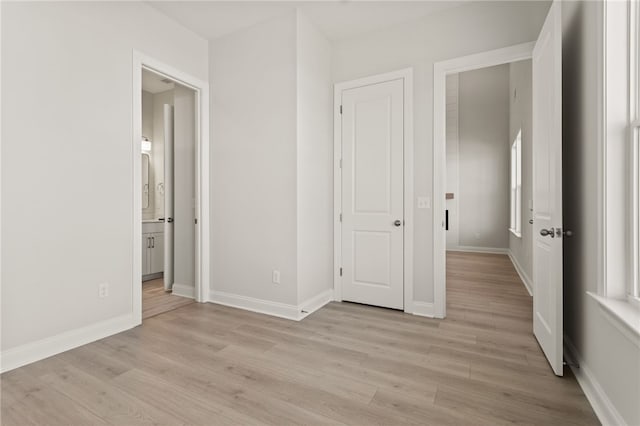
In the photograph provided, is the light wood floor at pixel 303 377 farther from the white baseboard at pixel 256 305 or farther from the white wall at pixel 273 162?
the white wall at pixel 273 162

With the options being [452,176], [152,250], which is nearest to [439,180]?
[152,250]

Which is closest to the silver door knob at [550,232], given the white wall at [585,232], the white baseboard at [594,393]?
the white wall at [585,232]

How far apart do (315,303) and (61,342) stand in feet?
6.75

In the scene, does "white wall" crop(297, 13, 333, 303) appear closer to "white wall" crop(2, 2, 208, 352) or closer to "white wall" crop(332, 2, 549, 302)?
"white wall" crop(332, 2, 549, 302)

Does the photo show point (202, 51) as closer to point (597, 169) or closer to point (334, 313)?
Answer: point (334, 313)

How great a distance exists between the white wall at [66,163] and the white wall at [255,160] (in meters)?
0.83

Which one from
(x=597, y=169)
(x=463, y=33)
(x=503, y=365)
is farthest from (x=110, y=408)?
(x=463, y=33)

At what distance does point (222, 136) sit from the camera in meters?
3.46

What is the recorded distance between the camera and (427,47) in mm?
3055

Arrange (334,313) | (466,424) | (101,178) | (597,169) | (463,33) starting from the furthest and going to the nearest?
(334,313)
(463,33)
(101,178)
(597,169)
(466,424)

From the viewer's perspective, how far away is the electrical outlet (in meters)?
2.58

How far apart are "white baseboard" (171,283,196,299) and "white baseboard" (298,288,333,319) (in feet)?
4.56

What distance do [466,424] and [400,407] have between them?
1.01ft

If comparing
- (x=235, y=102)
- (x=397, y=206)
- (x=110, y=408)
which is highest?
(x=235, y=102)
